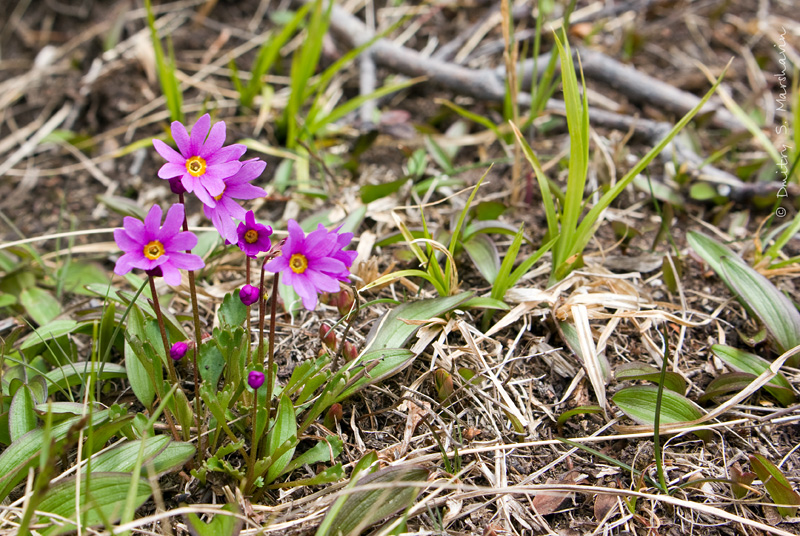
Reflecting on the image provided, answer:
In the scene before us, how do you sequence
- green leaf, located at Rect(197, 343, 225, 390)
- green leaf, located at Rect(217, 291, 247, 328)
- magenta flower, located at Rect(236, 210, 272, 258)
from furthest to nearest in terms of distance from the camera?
green leaf, located at Rect(217, 291, 247, 328)
green leaf, located at Rect(197, 343, 225, 390)
magenta flower, located at Rect(236, 210, 272, 258)

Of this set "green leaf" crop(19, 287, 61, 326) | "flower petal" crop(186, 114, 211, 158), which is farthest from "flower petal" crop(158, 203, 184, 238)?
"green leaf" crop(19, 287, 61, 326)

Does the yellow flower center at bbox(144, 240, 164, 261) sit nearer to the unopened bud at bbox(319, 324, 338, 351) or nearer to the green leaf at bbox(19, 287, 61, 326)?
the unopened bud at bbox(319, 324, 338, 351)

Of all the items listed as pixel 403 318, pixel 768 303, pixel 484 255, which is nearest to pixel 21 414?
pixel 403 318

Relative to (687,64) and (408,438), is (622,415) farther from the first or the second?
(687,64)

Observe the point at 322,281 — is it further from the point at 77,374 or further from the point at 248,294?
the point at 77,374

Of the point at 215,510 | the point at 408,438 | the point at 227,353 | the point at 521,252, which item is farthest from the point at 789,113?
the point at 215,510
